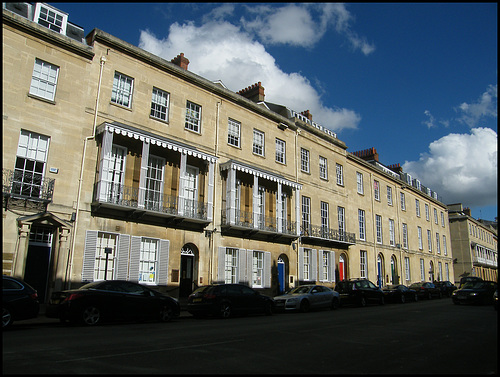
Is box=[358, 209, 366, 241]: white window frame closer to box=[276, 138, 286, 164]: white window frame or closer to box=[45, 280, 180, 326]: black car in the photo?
box=[276, 138, 286, 164]: white window frame

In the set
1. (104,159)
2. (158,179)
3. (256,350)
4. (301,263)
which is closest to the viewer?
(256,350)

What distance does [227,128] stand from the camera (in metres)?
24.9

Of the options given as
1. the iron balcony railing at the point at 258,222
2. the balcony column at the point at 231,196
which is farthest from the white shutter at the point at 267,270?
the balcony column at the point at 231,196

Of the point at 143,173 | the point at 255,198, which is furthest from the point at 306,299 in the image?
the point at 143,173

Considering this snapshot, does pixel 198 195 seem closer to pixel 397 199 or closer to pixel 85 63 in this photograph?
pixel 85 63

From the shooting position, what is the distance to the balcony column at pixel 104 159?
18047mm

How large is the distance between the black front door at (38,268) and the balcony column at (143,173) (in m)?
4.28

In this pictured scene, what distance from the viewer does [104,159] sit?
18328 millimetres

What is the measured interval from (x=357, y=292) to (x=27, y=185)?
17748 millimetres

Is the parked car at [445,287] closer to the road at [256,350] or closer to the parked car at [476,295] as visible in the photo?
the parked car at [476,295]

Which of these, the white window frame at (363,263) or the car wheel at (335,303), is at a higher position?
the white window frame at (363,263)

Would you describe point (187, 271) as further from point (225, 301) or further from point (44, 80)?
point (44, 80)

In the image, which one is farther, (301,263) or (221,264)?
(301,263)

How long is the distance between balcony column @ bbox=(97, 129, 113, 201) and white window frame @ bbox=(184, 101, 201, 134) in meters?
5.29
